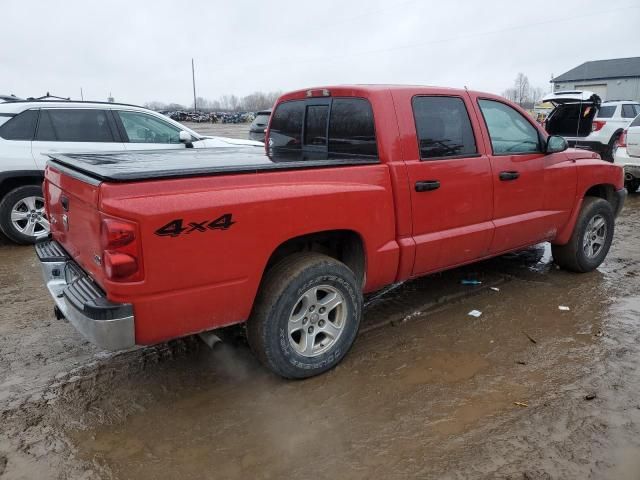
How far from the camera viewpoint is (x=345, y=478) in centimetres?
247

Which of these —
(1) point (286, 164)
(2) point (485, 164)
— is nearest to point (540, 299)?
→ (2) point (485, 164)

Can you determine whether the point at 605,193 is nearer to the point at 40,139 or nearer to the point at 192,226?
the point at 192,226

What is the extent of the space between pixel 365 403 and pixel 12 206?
5590 mm

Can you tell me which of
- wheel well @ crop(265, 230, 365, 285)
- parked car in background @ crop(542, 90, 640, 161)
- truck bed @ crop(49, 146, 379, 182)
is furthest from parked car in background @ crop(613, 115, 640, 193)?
wheel well @ crop(265, 230, 365, 285)

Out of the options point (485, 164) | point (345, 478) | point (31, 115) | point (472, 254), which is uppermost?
point (31, 115)

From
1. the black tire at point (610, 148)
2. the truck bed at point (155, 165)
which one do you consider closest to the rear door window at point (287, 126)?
the truck bed at point (155, 165)

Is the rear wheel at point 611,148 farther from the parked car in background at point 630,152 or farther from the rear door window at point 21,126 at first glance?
the rear door window at point 21,126

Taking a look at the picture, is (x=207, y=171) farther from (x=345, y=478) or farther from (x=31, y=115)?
(x=31, y=115)

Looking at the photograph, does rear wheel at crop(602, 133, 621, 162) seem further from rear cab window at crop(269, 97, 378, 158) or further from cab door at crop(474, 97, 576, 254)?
rear cab window at crop(269, 97, 378, 158)

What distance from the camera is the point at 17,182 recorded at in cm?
651

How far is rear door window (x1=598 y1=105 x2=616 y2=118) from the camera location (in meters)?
13.8

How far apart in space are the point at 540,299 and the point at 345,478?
301 centimetres

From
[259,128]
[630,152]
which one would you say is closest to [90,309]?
[630,152]

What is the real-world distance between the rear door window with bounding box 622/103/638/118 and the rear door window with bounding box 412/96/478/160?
476 inches
